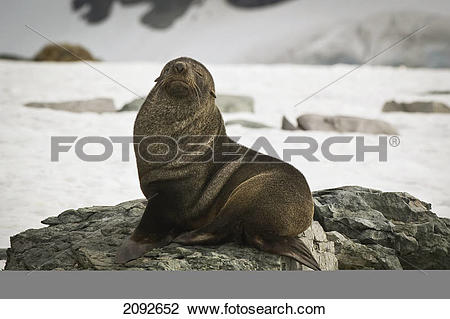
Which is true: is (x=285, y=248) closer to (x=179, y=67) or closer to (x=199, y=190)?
(x=199, y=190)

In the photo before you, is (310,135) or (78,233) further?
(310,135)

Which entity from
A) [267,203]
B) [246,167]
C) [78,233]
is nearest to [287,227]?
[267,203]

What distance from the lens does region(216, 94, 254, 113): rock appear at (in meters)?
10.4

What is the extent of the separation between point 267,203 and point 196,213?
44 cm

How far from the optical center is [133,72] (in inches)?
465

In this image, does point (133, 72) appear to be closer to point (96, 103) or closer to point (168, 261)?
point (96, 103)

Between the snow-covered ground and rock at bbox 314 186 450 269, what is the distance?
189cm

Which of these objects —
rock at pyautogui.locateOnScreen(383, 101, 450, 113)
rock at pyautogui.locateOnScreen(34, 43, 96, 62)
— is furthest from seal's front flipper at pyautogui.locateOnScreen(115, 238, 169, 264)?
rock at pyautogui.locateOnScreen(34, 43, 96, 62)

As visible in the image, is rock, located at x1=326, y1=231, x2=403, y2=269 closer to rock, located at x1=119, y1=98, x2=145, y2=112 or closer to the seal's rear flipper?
the seal's rear flipper

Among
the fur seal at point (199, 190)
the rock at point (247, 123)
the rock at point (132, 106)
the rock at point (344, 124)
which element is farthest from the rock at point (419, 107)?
the fur seal at point (199, 190)

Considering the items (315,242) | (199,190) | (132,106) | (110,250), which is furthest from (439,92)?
(110,250)

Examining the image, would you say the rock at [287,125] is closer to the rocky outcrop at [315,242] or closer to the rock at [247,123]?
the rock at [247,123]

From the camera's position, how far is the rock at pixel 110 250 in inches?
142

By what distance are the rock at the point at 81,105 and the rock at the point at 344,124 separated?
322cm
